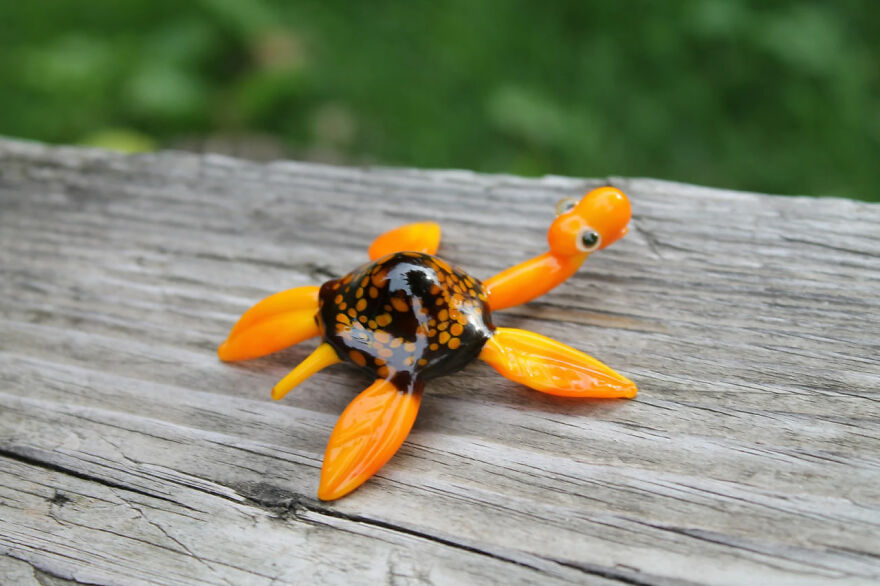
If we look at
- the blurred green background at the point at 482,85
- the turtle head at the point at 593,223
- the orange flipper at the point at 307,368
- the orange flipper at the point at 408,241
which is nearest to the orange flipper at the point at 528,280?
the turtle head at the point at 593,223

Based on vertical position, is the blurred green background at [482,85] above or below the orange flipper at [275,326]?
above

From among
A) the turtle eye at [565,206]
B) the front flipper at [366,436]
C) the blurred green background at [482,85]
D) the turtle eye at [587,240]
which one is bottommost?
the front flipper at [366,436]

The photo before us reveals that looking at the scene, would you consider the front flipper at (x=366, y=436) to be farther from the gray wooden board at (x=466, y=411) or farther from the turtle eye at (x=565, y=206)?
the turtle eye at (x=565, y=206)

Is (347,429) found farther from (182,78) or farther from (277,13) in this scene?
(277,13)

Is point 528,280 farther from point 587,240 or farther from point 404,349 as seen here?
point 404,349

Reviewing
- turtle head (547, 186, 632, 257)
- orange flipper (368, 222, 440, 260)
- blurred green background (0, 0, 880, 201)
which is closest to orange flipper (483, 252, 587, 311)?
turtle head (547, 186, 632, 257)

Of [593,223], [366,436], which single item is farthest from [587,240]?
[366,436]
